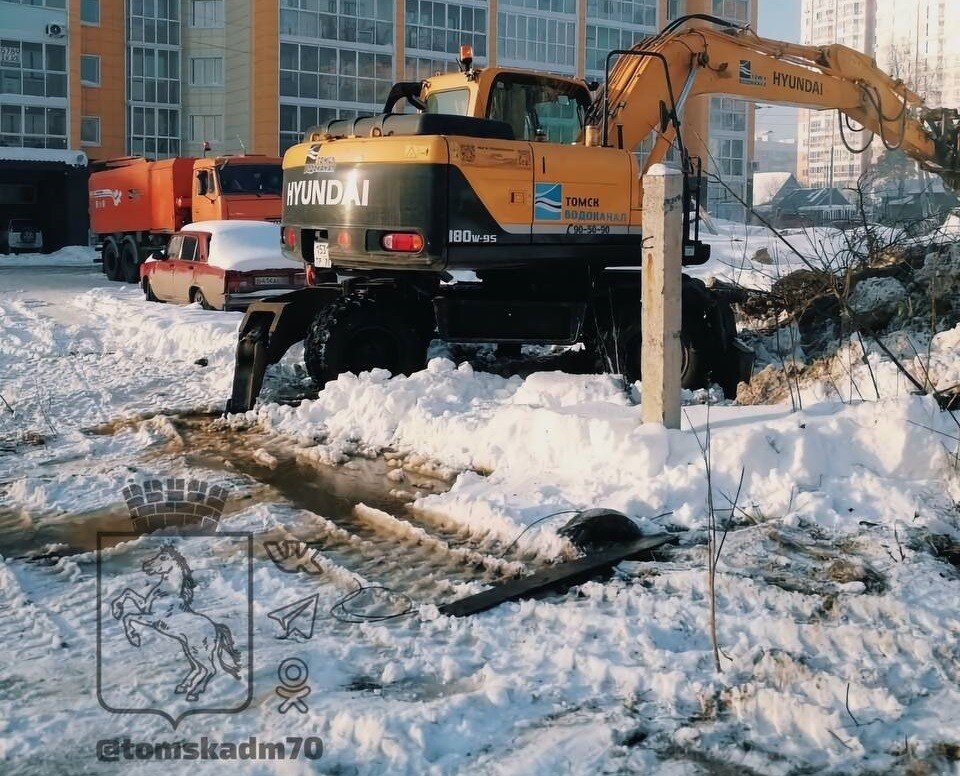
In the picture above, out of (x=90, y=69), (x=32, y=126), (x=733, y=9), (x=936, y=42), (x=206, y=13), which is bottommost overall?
(x=32, y=126)

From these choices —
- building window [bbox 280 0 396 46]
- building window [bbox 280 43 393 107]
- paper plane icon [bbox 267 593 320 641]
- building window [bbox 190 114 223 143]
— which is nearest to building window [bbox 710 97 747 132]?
building window [bbox 280 43 393 107]

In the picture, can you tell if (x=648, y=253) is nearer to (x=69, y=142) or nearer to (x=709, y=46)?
(x=709, y=46)

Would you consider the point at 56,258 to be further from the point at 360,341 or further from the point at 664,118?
the point at 664,118

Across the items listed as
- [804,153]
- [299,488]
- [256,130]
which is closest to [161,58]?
[256,130]

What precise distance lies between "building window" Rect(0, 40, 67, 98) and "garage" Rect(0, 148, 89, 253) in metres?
4.93

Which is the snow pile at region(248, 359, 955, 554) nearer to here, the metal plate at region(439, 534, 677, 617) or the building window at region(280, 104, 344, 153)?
the metal plate at region(439, 534, 677, 617)

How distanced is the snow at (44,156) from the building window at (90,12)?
10564 millimetres

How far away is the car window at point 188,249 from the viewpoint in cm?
1908

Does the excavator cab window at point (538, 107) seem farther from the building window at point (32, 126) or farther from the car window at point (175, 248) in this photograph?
the building window at point (32, 126)

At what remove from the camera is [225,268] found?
17828 mm

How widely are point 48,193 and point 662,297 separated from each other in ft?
139

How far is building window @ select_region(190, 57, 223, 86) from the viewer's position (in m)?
55.2

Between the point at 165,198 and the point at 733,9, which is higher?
the point at 733,9

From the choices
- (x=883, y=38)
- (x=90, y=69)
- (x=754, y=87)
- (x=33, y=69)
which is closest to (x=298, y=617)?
(x=754, y=87)
